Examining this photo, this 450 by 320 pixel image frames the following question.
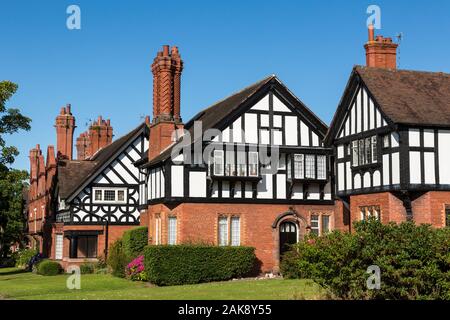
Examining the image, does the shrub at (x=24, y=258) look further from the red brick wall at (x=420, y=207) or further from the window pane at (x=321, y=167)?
the red brick wall at (x=420, y=207)

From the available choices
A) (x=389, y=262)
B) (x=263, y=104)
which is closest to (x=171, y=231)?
(x=263, y=104)

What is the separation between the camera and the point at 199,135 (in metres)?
32.8

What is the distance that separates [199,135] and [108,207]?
1312cm

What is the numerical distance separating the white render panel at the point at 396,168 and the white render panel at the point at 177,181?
32.5ft

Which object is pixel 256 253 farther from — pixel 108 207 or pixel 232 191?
pixel 108 207

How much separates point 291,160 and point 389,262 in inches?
635

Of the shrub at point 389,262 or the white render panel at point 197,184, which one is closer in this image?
the shrub at point 389,262

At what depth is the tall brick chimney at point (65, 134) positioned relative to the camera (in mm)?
51641

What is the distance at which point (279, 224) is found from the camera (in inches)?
1324

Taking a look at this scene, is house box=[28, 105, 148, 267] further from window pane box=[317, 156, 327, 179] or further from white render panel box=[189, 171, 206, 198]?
window pane box=[317, 156, 327, 179]

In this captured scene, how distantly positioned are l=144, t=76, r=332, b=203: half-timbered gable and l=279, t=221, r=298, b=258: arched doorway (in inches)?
50.1

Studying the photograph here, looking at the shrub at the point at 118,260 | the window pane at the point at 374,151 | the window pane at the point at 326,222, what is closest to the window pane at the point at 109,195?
the shrub at the point at 118,260
